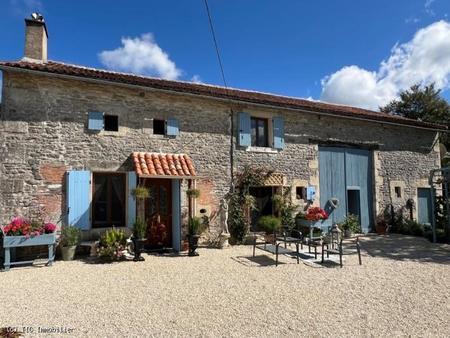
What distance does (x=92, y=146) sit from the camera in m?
8.43

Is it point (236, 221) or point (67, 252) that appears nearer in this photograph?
point (67, 252)

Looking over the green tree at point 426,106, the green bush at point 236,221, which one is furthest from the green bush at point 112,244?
the green tree at point 426,106

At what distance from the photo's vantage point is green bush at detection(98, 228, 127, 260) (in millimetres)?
7441

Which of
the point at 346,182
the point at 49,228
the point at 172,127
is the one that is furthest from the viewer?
the point at 346,182

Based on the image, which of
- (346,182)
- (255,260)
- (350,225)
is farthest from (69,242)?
(346,182)

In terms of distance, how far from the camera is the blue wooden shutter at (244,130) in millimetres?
10492

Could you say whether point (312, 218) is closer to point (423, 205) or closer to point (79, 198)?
point (79, 198)

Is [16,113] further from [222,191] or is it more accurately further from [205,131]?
[222,191]

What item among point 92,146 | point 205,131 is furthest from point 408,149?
point 92,146

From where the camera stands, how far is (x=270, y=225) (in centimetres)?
1028

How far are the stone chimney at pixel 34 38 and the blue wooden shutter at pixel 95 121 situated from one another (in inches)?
98.7

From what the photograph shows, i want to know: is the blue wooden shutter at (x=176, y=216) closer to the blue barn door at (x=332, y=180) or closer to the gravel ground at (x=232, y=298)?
the gravel ground at (x=232, y=298)

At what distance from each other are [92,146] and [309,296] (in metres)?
6.67

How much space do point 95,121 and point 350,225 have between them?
391 inches
